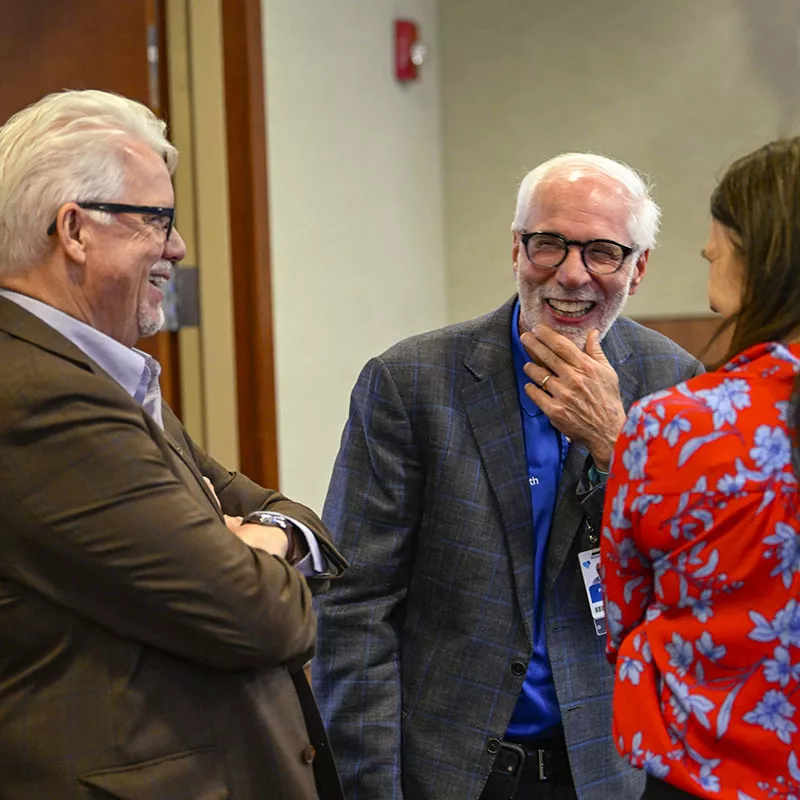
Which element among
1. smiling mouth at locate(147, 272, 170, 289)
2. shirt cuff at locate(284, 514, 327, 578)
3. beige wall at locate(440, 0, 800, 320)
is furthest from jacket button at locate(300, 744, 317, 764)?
beige wall at locate(440, 0, 800, 320)

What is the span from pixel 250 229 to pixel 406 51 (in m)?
1.09

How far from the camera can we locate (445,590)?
1.82 metres

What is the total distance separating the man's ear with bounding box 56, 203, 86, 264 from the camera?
1.41 m

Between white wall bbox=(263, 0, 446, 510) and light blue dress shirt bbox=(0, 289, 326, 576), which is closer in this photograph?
light blue dress shirt bbox=(0, 289, 326, 576)

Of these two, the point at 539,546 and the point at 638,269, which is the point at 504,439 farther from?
the point at 638,269

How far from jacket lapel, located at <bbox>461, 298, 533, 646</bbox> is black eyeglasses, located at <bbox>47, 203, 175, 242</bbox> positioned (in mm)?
579

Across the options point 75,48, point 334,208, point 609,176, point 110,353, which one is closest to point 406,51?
point 334,208

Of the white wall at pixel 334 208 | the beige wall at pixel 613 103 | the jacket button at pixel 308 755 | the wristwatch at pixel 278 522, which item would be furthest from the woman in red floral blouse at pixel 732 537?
the beige wall at pixel 613 103

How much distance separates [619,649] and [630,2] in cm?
302

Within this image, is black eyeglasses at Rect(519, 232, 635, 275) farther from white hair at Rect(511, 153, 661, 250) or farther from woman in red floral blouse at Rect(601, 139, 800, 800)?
woman in red floral blouse at Rect(601, 139, 800, 800)

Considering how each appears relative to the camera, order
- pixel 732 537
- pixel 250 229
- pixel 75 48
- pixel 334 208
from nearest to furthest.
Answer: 1. pixel 732 537
2. pixel 75 48
3. pixel 250 229
4. pixel 334 208

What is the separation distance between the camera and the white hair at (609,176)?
6.28ft

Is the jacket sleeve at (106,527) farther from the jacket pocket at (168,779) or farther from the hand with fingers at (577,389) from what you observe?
the hand with fingers at (577,389)

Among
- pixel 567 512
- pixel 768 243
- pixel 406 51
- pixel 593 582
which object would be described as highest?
pixel 406 51
